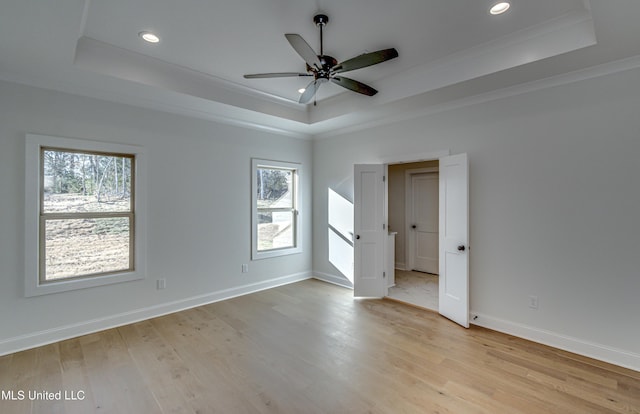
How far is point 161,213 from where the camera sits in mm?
3855

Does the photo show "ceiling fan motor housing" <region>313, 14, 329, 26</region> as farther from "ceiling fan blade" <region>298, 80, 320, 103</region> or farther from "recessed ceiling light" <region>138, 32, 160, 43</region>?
"recessed ceiling light" <region>138, 32, 160, 43</region>

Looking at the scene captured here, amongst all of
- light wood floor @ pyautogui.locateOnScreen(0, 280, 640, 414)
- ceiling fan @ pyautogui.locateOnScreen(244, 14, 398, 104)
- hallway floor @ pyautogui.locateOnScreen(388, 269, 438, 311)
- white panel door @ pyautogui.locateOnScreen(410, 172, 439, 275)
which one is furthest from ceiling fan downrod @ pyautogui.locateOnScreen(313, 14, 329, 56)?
white panel door @ pyautogui.locateOnScreen(410, 172, 439, 275)

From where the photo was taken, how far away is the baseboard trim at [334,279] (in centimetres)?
507

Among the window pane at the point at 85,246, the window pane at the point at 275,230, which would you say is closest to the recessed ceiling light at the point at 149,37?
the window pane at the point at 85,246

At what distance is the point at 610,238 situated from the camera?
106 inches

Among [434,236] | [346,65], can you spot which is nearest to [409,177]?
[434,236]

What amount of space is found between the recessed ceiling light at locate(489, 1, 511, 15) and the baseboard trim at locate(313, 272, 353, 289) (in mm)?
4123

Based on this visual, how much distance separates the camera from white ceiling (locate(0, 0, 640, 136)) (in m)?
2.22

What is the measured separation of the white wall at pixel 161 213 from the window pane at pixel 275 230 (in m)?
0.28

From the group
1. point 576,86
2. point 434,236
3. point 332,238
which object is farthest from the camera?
point 434,236

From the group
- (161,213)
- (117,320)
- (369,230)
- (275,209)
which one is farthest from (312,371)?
(275,209)

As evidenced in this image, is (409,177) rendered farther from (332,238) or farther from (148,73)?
(148,73)

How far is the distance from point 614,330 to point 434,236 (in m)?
3.57

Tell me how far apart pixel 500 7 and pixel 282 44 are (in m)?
1.93
